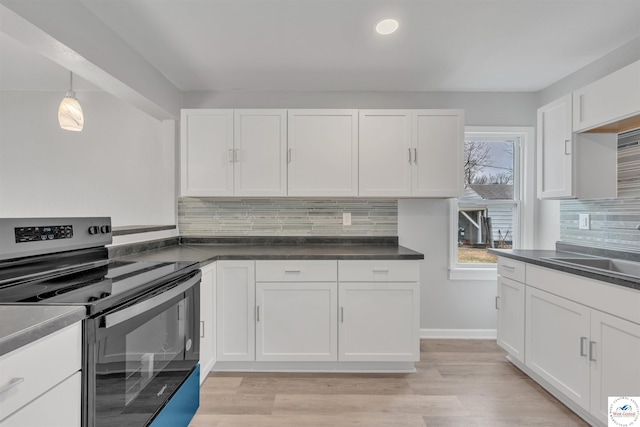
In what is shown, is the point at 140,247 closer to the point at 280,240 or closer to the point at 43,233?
the point at 43,233

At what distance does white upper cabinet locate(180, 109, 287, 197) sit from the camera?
2594 millimetres

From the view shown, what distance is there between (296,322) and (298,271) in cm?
37

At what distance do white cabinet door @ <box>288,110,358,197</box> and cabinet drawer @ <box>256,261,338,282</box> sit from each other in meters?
0.61

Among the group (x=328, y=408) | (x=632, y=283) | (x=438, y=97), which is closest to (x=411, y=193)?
(x=438, y=97)

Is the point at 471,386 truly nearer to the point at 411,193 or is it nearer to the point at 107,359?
the point at 411,193

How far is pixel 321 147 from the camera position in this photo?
2.59m

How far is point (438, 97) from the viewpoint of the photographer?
2.98 metres

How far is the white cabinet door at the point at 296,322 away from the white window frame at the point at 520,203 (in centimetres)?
137

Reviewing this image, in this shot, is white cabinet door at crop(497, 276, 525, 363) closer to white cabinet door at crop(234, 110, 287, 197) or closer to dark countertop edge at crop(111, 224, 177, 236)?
white cabinet door at crop(234, 110, 287, 197)

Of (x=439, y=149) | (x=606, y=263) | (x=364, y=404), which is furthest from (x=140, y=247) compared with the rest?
(x=606, y=263)

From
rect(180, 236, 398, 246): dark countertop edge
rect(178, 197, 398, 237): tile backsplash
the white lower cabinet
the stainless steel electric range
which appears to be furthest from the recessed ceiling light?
the stainless steel electric range

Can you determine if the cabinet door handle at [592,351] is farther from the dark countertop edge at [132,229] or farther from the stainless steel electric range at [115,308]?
the dark countertop edge at [132,229]

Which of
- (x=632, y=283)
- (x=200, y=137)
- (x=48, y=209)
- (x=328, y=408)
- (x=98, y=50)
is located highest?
(x=98, y=50)

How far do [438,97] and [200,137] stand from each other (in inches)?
84.5
